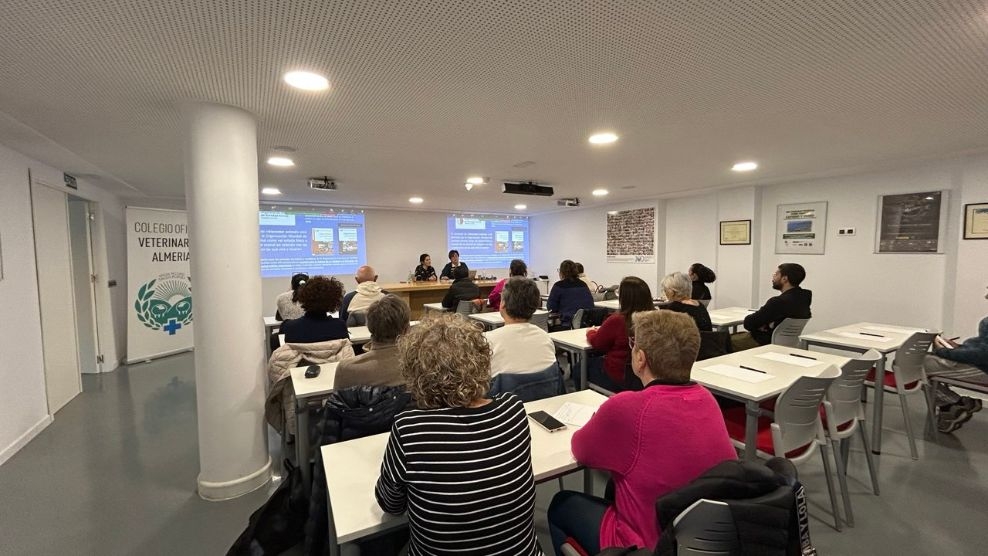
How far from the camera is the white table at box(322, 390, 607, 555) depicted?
3.84 ft

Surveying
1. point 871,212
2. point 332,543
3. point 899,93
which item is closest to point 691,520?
point 332,543

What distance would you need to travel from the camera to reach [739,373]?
2.45m

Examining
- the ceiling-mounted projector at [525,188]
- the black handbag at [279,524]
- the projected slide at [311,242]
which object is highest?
the ceiling-mounted projector at [525,188]

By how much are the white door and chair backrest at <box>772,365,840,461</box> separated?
5.50 meters

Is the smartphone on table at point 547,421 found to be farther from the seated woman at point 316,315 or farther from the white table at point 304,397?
the seated woman at point 316,315

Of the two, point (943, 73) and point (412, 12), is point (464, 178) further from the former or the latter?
point (943, 73)

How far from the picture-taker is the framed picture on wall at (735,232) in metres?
5.94

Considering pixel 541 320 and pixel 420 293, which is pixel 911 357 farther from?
pixel 420 293

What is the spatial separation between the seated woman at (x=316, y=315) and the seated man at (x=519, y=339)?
1137mm

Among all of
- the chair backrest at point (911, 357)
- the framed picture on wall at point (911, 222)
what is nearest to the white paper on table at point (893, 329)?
the chair backrest at point (911, 357)

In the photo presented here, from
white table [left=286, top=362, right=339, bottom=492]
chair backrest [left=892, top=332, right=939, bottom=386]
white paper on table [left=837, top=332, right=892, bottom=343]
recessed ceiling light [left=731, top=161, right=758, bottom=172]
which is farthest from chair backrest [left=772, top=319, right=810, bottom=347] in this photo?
white table [left=286, top=362, right=339, bottom=492]

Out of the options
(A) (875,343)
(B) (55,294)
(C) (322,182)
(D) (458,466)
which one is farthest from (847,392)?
(B) (55,294)

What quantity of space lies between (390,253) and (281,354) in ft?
19.2

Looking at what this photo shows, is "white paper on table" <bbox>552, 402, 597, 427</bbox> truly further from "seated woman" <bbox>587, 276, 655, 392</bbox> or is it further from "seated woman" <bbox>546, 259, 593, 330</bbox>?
"seated woman" <bbox>546, 259, 593, 330</bbox>
